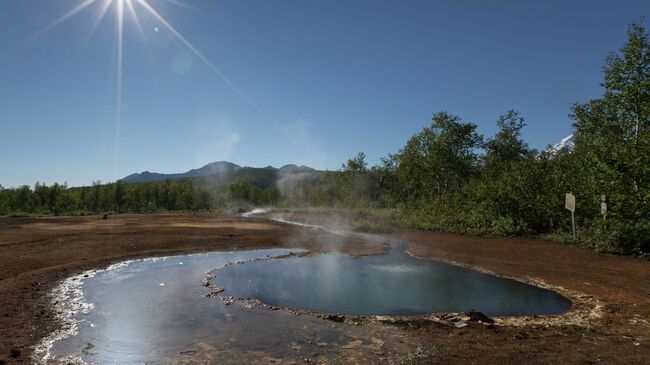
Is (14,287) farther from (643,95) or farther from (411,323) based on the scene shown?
(643,95)

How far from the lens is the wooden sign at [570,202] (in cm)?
Result: 1944

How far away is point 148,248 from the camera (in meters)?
19.6

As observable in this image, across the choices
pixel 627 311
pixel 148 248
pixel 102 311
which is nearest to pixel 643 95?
pixel 627 311

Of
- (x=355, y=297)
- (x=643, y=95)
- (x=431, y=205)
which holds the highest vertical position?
(x=643, y=95)

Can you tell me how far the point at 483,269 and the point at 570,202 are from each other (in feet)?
27.8

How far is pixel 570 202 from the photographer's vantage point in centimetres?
1975

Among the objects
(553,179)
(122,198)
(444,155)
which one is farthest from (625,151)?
(122,198)

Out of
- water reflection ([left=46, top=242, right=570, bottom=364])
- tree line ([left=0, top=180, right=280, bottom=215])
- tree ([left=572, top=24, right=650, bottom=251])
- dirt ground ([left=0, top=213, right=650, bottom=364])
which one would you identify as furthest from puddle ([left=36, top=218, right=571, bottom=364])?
tree line ([left=0, top=180, right=280, bottom=215])

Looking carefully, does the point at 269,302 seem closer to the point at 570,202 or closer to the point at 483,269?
the point at 483,269

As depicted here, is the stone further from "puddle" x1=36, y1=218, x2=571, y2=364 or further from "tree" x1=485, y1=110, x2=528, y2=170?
"tree" x1=485, y1=110, x2=528, y2=170

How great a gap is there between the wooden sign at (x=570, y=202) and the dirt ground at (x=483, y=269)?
204 cm

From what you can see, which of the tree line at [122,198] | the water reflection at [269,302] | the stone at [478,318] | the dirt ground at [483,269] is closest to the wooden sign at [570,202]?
the dirt ground at [483,269]

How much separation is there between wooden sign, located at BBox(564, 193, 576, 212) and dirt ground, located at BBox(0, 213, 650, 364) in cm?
204

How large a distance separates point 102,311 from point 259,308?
3.76 metres
